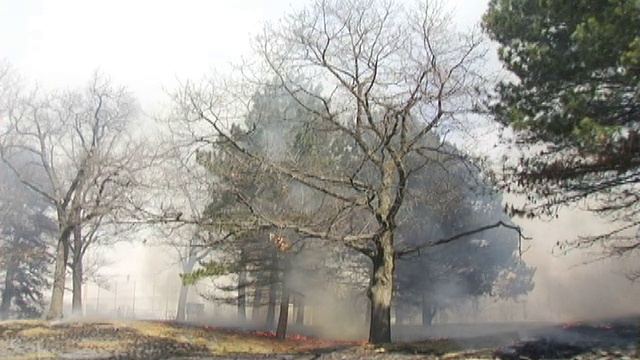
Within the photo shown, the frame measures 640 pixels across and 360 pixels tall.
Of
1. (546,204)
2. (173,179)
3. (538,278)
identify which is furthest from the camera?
(538,278)

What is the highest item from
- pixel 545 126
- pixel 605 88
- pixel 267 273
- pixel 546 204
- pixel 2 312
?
pixel 605 88

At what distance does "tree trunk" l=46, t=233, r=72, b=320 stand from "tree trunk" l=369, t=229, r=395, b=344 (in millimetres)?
14145

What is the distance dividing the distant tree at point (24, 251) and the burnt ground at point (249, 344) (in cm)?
1807

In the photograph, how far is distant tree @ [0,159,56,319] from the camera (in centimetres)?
3512

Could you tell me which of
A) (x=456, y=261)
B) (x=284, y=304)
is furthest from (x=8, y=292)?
(x=456, y=261)

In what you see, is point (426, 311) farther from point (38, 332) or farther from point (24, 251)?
point (24, 251)

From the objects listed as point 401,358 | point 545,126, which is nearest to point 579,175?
point 545,126

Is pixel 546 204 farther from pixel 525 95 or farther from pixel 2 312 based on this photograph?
pixel 2 312

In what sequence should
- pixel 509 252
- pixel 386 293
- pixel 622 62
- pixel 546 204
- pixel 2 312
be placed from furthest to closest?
1. pixel 2 312
2. pixel 509 252
3. pixel 386 293
4. pixel 546 204
5. pixel 622 62

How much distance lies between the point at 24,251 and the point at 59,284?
14777 millimetres

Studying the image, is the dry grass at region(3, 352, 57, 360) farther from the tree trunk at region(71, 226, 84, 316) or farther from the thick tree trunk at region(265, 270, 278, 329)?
the tree trunk at region(71, 226, 84, 316)

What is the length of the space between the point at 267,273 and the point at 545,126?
15203mm

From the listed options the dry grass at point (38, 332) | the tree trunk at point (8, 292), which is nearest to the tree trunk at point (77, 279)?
the dry grass at point (38, 332)

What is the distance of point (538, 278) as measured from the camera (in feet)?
141
